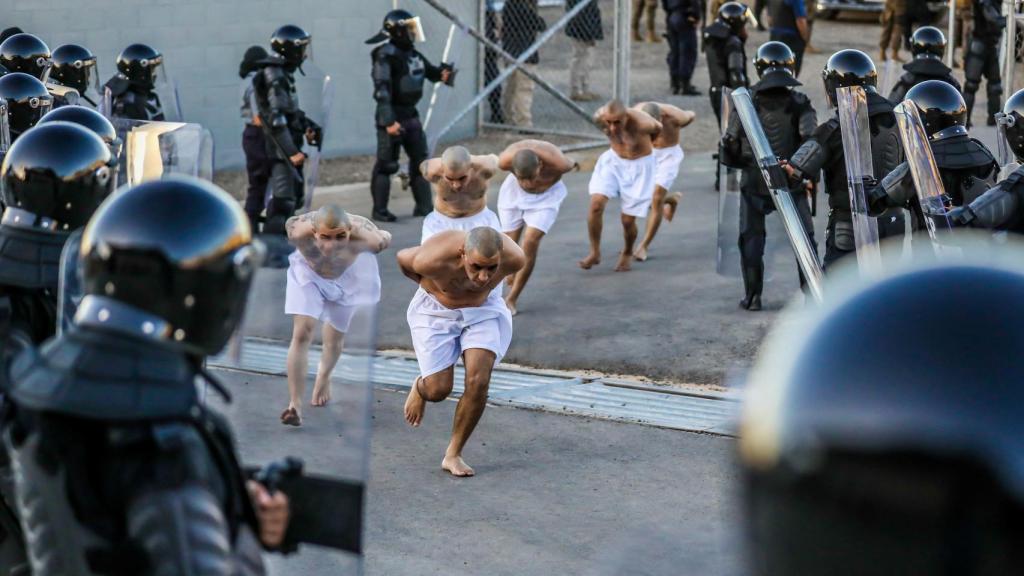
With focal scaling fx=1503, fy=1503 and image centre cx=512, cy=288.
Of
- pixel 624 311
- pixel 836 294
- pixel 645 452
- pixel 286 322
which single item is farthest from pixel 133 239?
pixel 624 311

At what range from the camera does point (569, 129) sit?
16344 millimetres

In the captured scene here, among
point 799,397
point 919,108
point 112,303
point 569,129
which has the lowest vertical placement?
point 569,129

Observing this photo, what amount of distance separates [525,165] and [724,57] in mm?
4833

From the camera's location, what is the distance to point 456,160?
26.6 ft

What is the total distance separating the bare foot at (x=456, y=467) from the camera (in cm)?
644

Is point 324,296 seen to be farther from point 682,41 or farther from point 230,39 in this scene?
point 682,41

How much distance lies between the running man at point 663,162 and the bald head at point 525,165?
1762 mm

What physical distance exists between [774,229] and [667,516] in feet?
13.9

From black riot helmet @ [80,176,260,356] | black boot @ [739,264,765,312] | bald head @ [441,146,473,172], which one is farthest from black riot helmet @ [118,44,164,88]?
black riot helmet @ [80,176,260,356]

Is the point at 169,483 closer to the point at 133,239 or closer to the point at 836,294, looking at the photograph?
the point at 133,239

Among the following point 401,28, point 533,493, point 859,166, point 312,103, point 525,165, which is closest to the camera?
point 533,493

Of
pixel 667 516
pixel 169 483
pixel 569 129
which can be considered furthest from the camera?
pixel 569 129

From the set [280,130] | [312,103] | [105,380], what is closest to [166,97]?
[280,130]

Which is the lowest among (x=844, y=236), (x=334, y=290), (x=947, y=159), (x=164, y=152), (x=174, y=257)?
(x=844, y=236)
